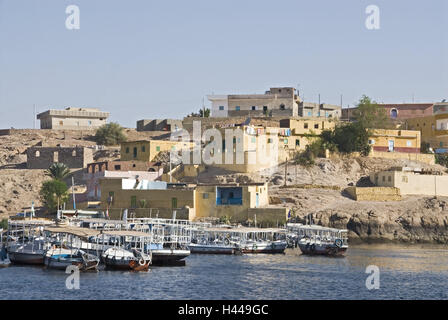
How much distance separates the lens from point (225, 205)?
65375 mm

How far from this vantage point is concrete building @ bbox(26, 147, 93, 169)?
258 feet

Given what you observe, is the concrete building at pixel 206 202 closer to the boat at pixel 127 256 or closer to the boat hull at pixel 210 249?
the boat hull at pixel 210 249

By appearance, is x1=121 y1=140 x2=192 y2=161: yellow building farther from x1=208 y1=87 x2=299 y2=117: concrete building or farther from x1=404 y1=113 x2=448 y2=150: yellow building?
x1=404 y1=113 x2=448 y2=150: yellow building

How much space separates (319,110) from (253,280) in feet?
157

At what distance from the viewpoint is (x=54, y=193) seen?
6912cm

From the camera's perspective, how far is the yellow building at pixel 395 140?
78.6m

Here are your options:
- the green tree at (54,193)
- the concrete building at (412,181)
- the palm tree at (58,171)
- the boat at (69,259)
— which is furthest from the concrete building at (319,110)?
the boat at (69,259)

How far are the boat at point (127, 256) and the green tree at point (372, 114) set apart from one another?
3598cm

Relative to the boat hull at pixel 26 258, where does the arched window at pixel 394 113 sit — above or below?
above

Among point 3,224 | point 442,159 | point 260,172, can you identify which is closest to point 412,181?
point 442,159

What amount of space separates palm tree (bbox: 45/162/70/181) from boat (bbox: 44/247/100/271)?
26.8 m
